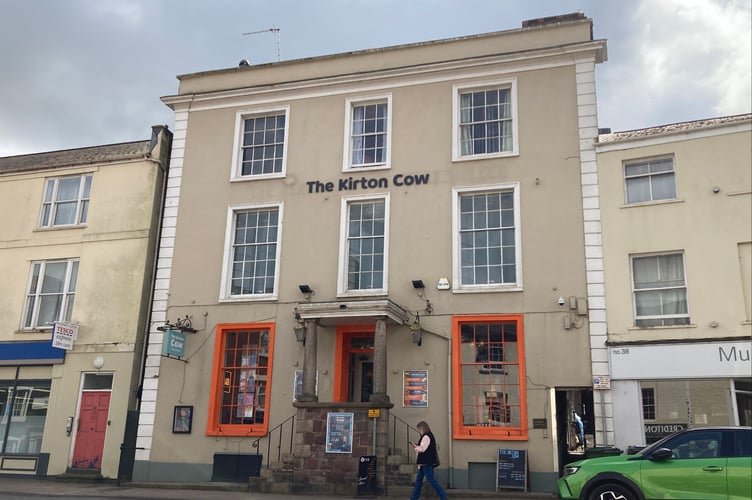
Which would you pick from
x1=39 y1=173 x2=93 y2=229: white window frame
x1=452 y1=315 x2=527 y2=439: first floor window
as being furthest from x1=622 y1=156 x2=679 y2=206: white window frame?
x1=39 y1=173 x2=93 y2=229: white window frame

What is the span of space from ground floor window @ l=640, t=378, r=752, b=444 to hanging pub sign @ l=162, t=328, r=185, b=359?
11.3 meters

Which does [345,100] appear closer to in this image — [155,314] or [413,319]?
[413,319]

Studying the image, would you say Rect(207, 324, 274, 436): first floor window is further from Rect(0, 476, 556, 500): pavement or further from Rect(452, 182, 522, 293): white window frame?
Rect(452, 182, 522, 293): white window frame

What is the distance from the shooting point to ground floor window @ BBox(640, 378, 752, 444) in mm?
14789

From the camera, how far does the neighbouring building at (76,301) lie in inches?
770

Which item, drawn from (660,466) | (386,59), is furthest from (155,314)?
(660,466)

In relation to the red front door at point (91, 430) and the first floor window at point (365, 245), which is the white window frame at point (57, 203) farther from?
the first floor window at point (365, 245)

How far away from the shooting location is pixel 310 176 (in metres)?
19.5

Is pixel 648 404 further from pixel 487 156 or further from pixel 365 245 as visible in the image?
pixel 365 245

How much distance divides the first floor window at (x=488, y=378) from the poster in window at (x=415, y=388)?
73 cm

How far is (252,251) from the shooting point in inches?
768

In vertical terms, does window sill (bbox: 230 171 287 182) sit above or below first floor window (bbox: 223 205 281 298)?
above

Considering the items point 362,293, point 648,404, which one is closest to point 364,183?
point 362,293

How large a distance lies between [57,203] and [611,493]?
59.4 feet
